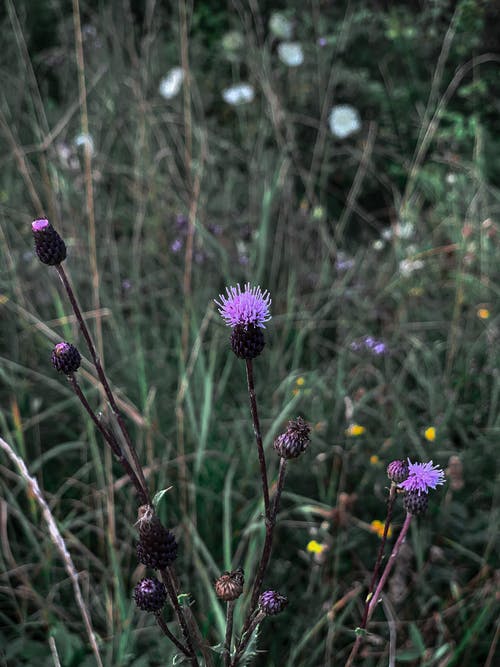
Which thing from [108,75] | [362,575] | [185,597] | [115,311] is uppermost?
[108,75]

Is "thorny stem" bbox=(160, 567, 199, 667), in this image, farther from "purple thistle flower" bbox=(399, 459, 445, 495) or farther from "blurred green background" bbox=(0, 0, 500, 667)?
"purple thistle flower" bbox=(399, 459, 445, 495)

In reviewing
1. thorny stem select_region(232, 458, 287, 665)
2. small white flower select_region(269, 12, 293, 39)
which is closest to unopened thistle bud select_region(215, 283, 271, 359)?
thorny stem select_region(232, 458, 287, 665)

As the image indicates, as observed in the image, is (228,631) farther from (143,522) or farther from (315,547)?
(315,547)

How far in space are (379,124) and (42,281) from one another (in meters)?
2.20

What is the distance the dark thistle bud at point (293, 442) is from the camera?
2.27 feet

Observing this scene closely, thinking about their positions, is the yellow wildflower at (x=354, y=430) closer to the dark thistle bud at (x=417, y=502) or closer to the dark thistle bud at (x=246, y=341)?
the dark thistle bud at (x=417, y=502)

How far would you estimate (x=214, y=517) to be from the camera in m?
1.49

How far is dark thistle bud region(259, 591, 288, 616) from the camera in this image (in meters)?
0.71

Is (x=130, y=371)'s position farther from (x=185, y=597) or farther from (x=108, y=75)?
(x=108, y=75)

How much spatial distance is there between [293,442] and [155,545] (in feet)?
0.52

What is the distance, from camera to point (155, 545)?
66cm

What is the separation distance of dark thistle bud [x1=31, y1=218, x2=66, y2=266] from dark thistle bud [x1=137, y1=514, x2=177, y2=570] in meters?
0.27

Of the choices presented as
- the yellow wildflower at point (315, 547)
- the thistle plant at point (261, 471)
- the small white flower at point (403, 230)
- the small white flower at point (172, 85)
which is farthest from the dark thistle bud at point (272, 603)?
the small white flower at point (172, 85)

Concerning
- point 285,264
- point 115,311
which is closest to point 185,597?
point 115,311
